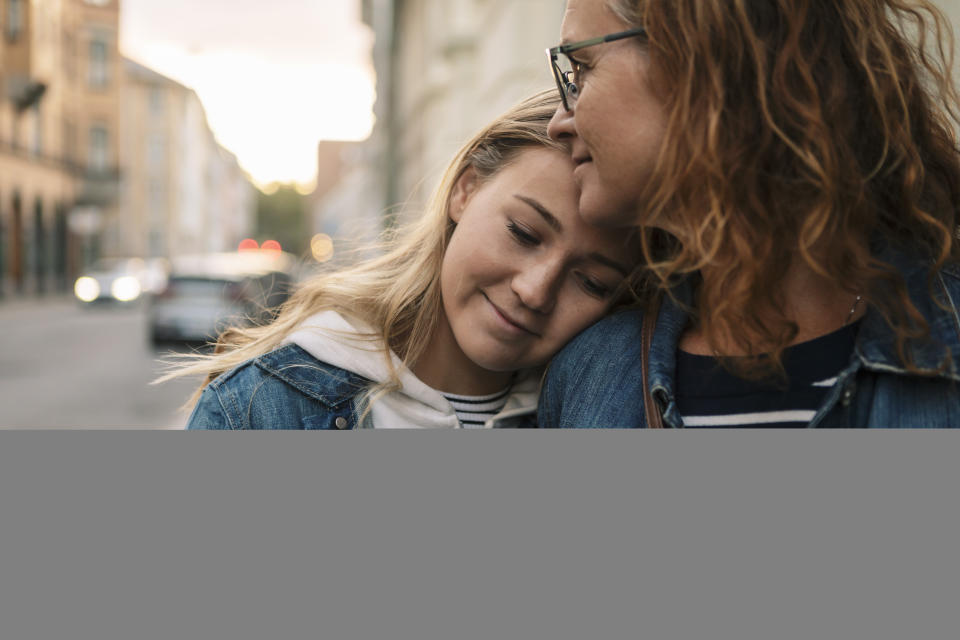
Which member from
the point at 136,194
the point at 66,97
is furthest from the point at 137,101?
the point at 66,97

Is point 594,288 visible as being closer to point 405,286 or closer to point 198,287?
point 405,286

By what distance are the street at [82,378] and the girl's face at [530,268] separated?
1.36 metres

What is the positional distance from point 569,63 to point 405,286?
52cm

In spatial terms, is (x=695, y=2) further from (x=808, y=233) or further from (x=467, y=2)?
(x=467, y=2)

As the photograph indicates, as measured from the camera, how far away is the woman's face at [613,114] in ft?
3.89

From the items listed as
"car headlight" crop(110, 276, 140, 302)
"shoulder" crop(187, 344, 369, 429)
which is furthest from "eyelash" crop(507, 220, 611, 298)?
"car headlight" crop(110, 276, 140, 302)

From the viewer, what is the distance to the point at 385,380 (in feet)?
5.09

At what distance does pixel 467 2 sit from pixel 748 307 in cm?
1217

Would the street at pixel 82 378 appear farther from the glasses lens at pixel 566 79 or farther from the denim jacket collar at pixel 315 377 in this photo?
the glasses lens at pixel 566 79

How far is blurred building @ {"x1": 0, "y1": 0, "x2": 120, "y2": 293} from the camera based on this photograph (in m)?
26.4

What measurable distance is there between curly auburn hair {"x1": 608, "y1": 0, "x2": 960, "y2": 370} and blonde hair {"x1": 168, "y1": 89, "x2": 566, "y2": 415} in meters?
0.38

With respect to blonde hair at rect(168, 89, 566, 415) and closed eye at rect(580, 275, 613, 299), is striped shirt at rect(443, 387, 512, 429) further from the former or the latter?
closed eye at rect(580, 275, 613, 299)

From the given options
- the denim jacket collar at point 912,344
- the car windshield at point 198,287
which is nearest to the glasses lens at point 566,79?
the denim jacket collar at point 912,344

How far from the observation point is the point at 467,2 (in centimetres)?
1256
